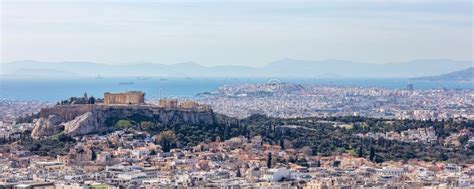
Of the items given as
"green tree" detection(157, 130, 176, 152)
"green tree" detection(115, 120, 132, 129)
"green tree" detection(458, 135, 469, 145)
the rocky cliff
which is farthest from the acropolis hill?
"green tree" detection(458, 135, 469, 145)

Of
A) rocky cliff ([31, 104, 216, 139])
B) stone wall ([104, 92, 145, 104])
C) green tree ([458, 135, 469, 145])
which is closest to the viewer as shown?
rocky cliff ([31, 104, 216, 139])

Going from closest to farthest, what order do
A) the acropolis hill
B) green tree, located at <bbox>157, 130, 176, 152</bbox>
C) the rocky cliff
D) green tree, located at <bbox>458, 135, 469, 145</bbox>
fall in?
1. green tree, located at <bbox>157, 130, 176, 152</bbox>
2. the rocky cliff
3. the acropolis hill
4. green tree, located at <bbox>458, 135, 469, 145</bbox>

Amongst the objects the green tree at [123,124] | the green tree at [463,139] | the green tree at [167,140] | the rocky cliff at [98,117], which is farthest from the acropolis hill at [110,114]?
the green tree at [463,139]

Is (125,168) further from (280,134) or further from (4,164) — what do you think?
(280,134)

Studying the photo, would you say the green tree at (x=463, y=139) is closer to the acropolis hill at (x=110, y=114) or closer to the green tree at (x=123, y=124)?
the acropolis hill at (x=110, y=114)

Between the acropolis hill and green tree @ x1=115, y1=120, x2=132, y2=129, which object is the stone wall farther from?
green tree @ x1=115, y1=120, x2=132, y2=129

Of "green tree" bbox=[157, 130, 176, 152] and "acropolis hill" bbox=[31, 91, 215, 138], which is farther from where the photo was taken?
"acropolis hill" bbox=[31, 91, 215, 138]

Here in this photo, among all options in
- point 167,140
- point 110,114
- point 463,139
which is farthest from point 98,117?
point 463,139

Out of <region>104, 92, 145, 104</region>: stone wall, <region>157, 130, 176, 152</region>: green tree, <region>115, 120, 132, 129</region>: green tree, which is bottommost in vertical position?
<region>157, 130, 176, 152</region>: green tree
